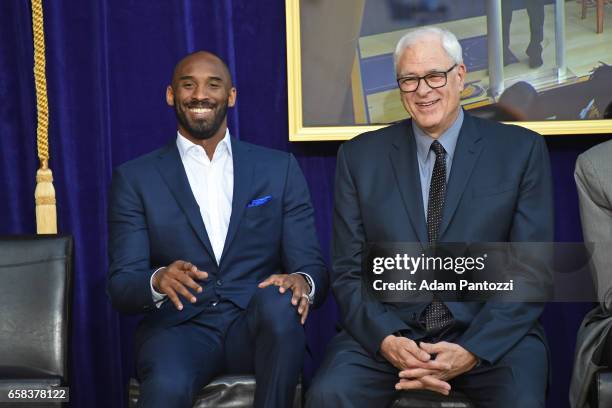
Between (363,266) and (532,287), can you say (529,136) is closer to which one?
(532,287)

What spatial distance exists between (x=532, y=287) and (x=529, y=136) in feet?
1.51

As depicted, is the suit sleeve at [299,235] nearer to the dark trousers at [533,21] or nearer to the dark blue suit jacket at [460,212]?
the dark blue suit jacket at [460,212]

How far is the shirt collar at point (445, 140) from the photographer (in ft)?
9.52

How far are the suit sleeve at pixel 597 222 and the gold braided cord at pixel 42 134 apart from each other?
1869 millimetres

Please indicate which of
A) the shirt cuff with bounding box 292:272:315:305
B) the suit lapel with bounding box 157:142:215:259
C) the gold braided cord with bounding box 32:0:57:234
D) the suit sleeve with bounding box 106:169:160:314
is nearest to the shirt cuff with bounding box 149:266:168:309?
the suit sleeve with bounding box 106:169:160:314

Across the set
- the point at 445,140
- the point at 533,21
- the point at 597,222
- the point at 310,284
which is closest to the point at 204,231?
the point at 310,284

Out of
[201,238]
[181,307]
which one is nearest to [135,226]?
[201,238]

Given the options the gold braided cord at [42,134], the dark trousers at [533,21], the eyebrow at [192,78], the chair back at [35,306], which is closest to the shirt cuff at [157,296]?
the chair back at [35,306]

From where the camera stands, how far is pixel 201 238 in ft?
10.0

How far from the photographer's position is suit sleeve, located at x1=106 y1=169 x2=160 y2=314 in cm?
289

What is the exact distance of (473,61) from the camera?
3.56 meters

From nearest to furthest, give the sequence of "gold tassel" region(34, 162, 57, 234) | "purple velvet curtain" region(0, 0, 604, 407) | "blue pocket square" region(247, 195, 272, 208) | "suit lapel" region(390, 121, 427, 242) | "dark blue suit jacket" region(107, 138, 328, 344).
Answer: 1. "suit lapel" region(390, 121, 427, 242)
2. "dark blue suit jacket" region(107, 138, 328, 344)
3. "blue pocket square" region(247, 195, 272, 208)
4. "gold tassel" region(34, 162, 57, 234)
5. "purple velvet curtain" region(0, 0, 604, 407)

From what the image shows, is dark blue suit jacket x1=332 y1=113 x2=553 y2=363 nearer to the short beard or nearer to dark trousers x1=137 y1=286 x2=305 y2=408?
dark trousers x1=137 y1=286 x2=305 y2=408

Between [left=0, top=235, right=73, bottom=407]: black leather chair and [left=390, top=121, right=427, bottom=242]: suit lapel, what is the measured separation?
107 centimetres
